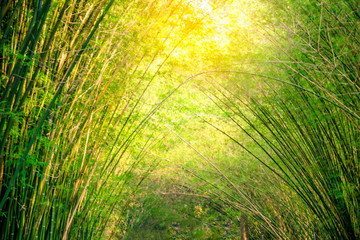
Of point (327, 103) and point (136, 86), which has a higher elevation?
point (327, 103)

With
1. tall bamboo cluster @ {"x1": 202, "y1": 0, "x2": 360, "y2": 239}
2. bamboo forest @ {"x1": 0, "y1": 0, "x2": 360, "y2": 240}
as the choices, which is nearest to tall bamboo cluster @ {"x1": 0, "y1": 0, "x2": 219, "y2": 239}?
bamboo forest @ {"x1": 0, "y1": 0, "x2": 360, "y2": 240}

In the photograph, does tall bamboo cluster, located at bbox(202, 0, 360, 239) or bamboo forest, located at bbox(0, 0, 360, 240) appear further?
tall bamboo cluster, located at bbox(202, 0, 360, 239)

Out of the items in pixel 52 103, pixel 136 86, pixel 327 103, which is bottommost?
pixel 136 86

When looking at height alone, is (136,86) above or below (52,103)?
below

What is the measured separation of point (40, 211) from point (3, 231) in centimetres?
24

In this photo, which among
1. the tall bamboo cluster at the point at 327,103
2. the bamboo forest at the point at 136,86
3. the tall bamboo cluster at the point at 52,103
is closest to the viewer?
the tall bamboo cluster at the point at 52,103

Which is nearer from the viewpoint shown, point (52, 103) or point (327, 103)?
point (52, 103)

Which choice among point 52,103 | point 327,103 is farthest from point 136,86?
point 327,103

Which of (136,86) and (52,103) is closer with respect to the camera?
(52,103)

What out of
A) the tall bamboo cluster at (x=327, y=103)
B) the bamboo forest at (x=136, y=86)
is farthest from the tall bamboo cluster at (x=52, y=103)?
the tall bamboo cluster at (x=327, y=103)

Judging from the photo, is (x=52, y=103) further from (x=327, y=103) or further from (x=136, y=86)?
(x=327, y=103)

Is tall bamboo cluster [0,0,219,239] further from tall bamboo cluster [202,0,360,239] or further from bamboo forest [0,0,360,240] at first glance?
tall bamboo cluster [202,0,360,239]

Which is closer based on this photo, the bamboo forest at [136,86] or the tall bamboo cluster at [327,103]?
the bamboo forest at [136,86]

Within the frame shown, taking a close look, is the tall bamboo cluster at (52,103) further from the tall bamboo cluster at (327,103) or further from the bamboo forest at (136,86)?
the tall bamboo cluster at (327,103)
